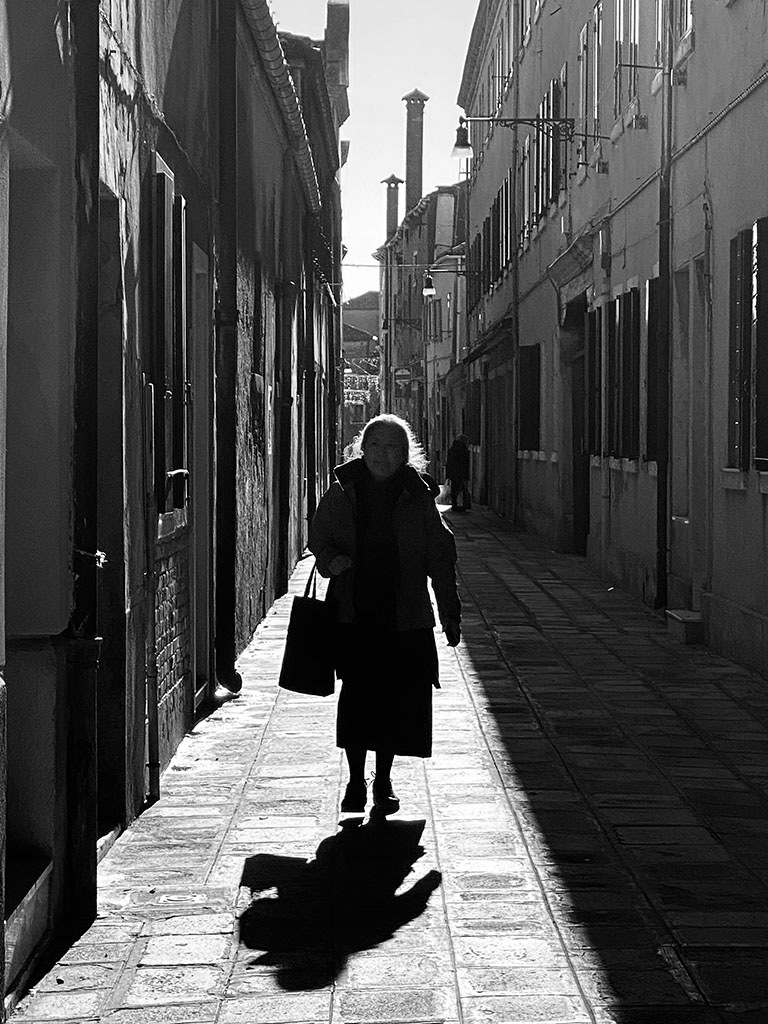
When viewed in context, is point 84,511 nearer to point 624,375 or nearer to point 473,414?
point 624,375

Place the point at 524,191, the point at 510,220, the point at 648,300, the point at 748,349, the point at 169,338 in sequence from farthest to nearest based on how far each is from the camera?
the point at 510,220 → the point at 524,191 → the point at 648,300 → the point at 748,349 → the point at 169,338

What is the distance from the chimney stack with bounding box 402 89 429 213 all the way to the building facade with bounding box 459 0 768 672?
4084 cm

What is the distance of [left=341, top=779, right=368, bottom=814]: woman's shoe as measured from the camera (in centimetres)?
721

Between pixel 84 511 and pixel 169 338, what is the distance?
2.33 metres

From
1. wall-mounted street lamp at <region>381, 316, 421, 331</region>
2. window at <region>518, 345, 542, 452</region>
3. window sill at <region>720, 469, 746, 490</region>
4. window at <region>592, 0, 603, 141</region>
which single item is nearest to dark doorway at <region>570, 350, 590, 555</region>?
window at <region>518, 345, 542, 452</region>

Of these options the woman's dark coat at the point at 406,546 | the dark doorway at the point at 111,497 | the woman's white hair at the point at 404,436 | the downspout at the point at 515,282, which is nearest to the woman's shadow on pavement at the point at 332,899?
the dark doorway at the point at 111,497

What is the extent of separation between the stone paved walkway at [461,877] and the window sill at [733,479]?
6.02 feet

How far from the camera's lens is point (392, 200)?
8269 cm

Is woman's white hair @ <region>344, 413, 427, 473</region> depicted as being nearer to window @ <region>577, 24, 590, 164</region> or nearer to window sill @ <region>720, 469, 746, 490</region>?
window sill @ <region>720, 469, 746, 490</region>

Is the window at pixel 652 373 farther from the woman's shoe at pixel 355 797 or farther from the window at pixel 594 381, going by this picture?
the woman's shoe at pixel 355 797

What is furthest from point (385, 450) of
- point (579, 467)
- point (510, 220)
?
point (510, 220)

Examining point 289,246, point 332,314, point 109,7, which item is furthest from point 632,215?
point 332,314

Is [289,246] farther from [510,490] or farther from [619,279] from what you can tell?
[510,490]

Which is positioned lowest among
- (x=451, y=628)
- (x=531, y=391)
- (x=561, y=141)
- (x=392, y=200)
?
(x=451, y=628)
